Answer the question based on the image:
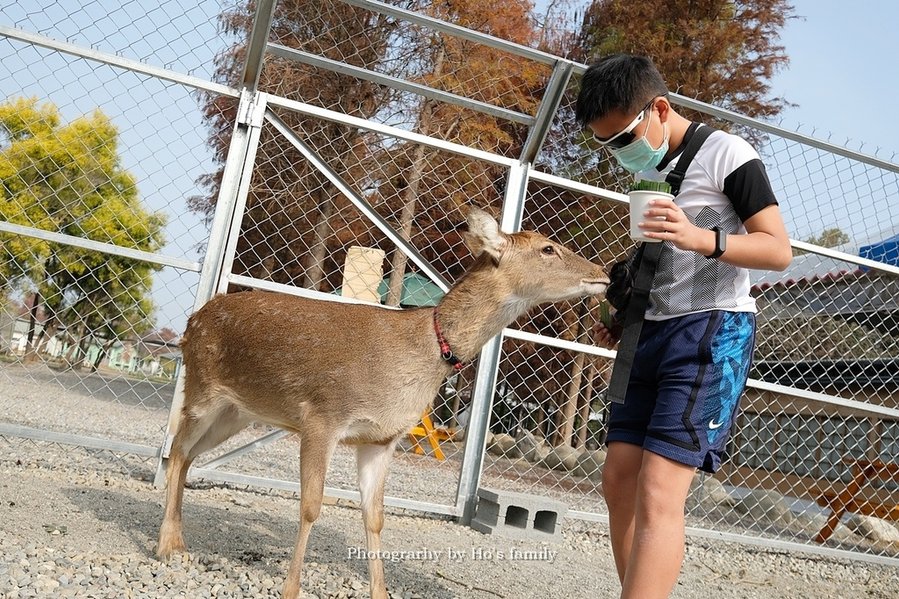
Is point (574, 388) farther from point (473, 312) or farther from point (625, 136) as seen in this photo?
point (625, 136)

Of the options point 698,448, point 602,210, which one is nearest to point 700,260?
point 698,448

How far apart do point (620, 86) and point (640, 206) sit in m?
0.54

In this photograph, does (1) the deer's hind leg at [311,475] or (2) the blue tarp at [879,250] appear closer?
(1) the deer's hind leg at [311,475]

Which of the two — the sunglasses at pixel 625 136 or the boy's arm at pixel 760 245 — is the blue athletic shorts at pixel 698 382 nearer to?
the boy's arm at pixel 760 245

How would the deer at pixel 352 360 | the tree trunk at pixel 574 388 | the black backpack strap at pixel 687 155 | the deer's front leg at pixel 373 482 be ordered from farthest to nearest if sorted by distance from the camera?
1. the tree trunk at pixel 574 388
2. the deer's front leg at pixel 373 482
3. the deer at pixel 352 360
4. the black backpack strap at pixel 687 155

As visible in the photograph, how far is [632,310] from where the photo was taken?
9.66ft

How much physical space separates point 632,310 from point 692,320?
219 millimetres

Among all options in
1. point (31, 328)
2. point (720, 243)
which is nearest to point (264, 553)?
point (720, 243)

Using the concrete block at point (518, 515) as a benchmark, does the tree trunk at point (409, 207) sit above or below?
above

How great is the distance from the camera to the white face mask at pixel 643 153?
2.92 metres

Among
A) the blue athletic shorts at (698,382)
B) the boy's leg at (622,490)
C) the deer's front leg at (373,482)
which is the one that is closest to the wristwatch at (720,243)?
the blue athletic shorts at (698,382)

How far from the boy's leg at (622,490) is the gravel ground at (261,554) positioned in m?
1.12

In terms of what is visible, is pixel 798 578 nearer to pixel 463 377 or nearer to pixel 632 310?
pixel 632 310

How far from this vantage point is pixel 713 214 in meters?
2.77
